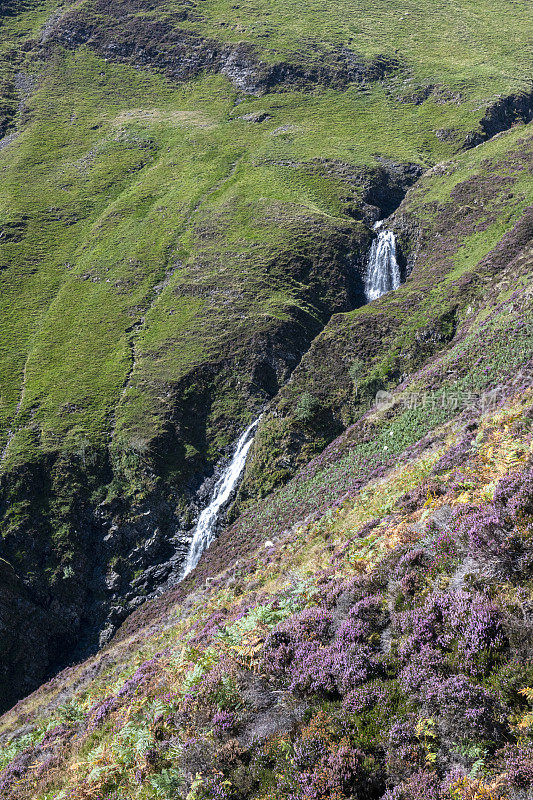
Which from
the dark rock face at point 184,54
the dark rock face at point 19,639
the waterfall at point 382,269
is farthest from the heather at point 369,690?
the dark rock face at point 184,54

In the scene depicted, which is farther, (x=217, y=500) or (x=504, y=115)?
(x=504, y=115)

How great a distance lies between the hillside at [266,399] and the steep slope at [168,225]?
425 mm

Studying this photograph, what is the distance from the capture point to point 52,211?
86.6 m

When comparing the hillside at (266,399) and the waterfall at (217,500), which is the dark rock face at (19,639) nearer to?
the hillside at (266,399)

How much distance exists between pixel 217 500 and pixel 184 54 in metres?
137

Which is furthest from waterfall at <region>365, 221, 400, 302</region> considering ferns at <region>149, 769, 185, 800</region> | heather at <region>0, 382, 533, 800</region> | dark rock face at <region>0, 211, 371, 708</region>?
ferns at <region>149, 769, 185, 800</region>

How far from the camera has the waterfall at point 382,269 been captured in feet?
205

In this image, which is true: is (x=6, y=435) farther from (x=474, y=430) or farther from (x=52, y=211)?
(x=52, y=211)

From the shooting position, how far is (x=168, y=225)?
78.1m

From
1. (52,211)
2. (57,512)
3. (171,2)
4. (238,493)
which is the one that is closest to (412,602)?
(238,493)

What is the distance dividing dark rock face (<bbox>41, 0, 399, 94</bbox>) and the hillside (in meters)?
1.01

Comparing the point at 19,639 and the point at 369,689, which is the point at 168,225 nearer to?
the point at 19,639

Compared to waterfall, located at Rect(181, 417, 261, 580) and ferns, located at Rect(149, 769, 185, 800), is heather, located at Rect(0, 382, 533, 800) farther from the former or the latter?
waterfall, located at Rect(181, 417, 261, 580)

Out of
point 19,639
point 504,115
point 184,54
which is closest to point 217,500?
point 19,639
